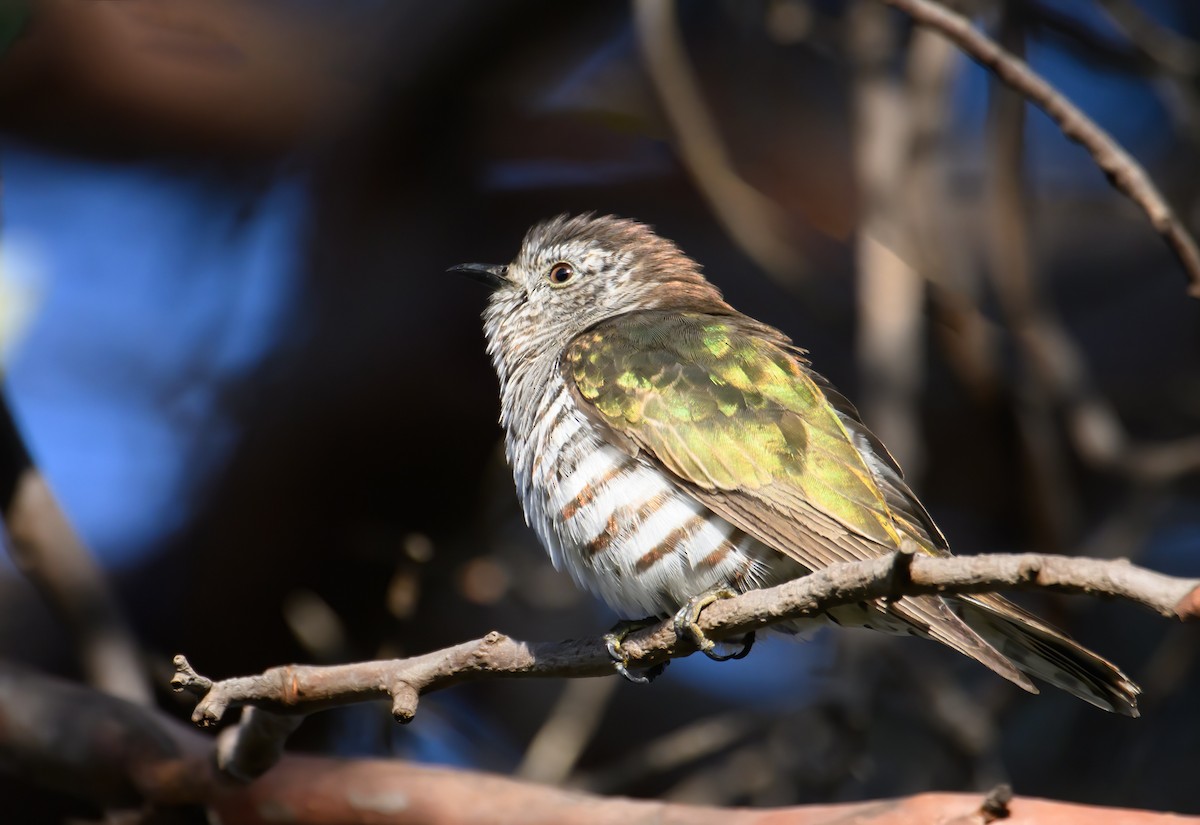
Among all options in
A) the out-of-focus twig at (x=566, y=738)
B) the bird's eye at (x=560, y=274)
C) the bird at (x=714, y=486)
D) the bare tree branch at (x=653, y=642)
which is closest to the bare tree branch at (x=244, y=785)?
the bare tree branch at (x=653, y=642)

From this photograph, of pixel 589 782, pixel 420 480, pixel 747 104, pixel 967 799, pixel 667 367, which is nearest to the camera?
pixel 967 799

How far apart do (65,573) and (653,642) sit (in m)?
2.04

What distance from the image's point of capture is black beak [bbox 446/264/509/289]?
448cm

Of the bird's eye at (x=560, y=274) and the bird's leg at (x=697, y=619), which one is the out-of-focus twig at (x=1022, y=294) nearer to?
the bird's eye at (x=560, y=274)

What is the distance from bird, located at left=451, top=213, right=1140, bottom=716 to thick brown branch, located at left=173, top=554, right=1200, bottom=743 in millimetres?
118

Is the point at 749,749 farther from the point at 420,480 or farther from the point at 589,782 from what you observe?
the point at 420,480

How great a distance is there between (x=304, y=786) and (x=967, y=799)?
1.64m

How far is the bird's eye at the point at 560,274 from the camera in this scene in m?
4.44

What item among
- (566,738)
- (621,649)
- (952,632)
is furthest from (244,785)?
(566,738)

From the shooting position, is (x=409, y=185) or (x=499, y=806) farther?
(x=409, y=185)

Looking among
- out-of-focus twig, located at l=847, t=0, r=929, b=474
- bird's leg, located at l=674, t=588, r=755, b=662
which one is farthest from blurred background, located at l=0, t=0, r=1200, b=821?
bird's leg, located at l=674, t=588, r=755, b=662

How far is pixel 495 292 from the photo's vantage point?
14.9ft

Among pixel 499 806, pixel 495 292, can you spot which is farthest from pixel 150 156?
pixel 499 806

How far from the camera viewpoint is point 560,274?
175 inches
